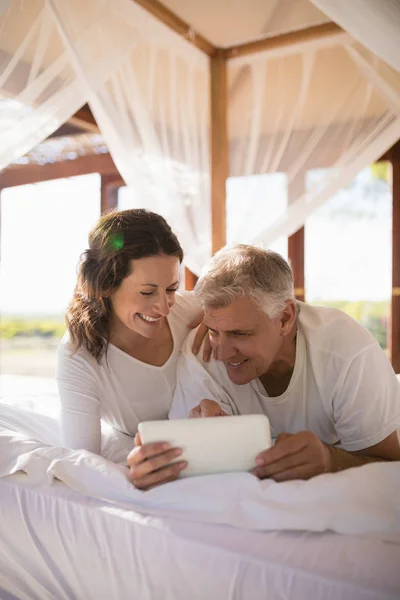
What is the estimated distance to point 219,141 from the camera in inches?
134

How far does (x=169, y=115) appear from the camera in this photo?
3.18 m

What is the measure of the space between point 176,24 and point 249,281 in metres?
2.16

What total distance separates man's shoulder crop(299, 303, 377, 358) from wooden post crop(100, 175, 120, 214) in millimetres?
3269

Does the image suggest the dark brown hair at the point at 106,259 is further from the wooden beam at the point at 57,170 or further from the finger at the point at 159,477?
the wooden beam at the point at 57,170

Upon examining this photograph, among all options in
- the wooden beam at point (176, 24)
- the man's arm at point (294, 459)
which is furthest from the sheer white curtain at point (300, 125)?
the man's arm at point (294, 459)

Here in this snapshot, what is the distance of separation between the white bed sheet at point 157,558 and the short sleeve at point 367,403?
1.25 feet

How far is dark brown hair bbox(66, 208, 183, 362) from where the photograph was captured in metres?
1.67

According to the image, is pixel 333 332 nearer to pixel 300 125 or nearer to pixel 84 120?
pixel 300 125

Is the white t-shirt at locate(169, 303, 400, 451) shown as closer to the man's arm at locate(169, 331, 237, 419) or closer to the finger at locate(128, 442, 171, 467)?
the man's arm at locate(169, 331, 237, 419)

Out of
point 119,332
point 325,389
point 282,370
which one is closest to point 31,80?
point 119,332

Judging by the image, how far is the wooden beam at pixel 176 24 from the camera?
2838mm

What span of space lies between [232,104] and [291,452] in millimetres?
2720

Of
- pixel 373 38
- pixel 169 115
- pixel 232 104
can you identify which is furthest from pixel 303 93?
pixel 373 38

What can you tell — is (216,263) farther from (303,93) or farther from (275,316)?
(303,93)
